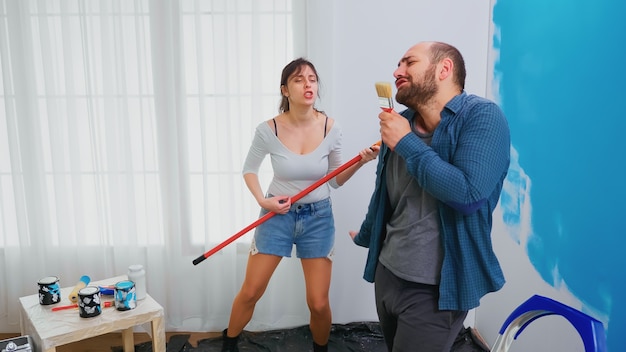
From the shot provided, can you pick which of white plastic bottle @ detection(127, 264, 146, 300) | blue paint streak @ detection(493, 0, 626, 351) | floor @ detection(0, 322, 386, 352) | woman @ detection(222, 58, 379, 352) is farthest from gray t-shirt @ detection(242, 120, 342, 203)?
floor @ detection(0, 322, 386, 352)

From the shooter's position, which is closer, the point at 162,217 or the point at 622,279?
the point at 622,279

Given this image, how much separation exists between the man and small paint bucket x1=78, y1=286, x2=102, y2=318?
116 centimetres

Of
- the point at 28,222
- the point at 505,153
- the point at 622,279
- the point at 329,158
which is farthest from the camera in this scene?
the point at 28,222

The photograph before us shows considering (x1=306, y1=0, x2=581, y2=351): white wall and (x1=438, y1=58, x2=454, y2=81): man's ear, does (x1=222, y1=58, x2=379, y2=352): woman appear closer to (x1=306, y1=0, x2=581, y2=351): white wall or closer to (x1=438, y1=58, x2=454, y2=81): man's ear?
(x1=306, y1=0, x2=581, y2=351): white wall

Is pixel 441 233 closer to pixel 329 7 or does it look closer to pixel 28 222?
pixel 329 7

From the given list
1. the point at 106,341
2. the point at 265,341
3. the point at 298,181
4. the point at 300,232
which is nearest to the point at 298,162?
the point at 298,181

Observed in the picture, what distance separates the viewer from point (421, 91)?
4.57 feet

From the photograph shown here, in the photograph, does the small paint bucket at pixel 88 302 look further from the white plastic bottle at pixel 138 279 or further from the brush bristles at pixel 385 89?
the brush bristles at pixel 385 89

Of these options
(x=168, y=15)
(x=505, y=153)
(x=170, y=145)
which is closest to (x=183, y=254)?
(x=170, y=145)

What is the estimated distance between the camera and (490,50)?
2.43 m

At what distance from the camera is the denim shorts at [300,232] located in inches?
85.7

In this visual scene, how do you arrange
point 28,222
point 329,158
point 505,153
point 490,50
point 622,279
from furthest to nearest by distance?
point 28,222
point 490,50
point 329,158
point 622,279
point 505,153

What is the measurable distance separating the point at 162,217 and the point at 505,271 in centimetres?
164

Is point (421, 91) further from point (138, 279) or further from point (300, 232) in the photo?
point (138, 279)
